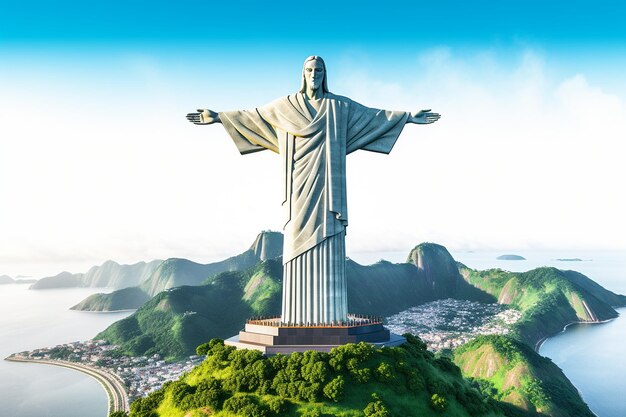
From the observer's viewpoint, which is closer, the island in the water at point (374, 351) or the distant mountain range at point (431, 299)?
the island in the water at point (374, 351)

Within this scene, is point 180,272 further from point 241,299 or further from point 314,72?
point 314,72

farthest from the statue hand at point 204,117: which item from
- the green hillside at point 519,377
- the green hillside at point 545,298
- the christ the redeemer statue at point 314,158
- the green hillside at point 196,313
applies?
the green hillside at point 545,298

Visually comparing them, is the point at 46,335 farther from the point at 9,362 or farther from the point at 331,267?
the point at 331,267

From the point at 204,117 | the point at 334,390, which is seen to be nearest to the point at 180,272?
the point at 204,117

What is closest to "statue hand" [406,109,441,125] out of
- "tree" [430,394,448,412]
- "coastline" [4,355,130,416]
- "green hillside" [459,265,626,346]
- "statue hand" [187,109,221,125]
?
"statue hand" [187,109,221,125]

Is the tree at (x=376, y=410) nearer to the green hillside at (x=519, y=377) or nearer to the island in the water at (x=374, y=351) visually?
the island in the water at (x=374, y=351)

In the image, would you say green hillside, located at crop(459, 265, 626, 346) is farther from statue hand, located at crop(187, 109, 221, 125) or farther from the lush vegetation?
statue hand, located at crop(187, 109, 221, 125)

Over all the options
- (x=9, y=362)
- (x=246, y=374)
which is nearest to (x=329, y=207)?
(x=246, y=374)
